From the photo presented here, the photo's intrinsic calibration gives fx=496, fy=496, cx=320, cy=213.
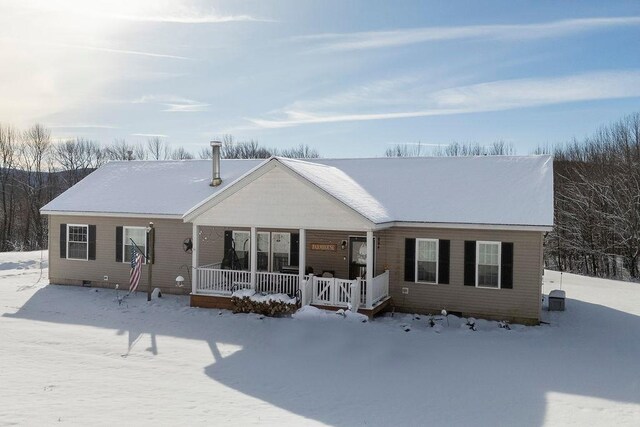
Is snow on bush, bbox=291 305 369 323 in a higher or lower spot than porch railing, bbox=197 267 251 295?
lower

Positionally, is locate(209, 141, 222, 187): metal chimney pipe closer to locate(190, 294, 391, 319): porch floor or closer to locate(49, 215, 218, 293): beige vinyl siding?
locate(49, 215, 218, 293): beige vinyl siding

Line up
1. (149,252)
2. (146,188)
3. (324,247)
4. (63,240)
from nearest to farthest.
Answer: (324,247) < (149,252) < (63,240) < (146,188)

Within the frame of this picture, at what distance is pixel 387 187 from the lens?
59.3 ft

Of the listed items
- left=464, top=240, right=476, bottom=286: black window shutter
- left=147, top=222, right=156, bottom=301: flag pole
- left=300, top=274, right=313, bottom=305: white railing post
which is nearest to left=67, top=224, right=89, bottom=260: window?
left=147, top=222, right=156, bottom=301: flag pole

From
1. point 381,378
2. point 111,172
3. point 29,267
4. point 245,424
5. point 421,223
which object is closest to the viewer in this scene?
point 245,424

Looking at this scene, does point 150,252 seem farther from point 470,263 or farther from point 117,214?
point 470,263

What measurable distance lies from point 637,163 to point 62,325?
35.6m

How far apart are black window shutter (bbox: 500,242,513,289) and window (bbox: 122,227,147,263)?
41.8 ft

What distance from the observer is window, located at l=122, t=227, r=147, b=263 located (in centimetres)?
1891

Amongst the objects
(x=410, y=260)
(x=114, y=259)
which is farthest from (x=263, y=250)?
(x=114, y=259)

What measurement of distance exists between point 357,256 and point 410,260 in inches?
76.0

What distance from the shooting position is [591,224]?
33281mm

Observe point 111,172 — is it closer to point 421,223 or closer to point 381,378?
point 421,223

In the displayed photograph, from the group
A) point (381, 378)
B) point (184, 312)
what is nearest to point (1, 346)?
point (184, 312)
